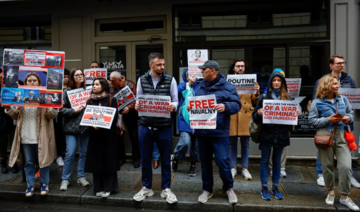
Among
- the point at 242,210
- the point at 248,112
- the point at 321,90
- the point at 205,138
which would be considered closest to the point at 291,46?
the point at 248,112

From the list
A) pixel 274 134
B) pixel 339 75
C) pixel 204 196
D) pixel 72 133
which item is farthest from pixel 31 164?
pixel 339 75

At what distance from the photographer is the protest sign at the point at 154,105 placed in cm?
446

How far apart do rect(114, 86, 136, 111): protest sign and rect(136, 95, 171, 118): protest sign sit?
123 centimetres

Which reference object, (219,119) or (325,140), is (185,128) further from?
(325,140)

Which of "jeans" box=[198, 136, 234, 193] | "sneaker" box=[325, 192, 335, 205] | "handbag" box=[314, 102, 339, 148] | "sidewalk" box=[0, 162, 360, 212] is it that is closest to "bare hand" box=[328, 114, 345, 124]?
"handbag" box=[314, 102, 339, 148]

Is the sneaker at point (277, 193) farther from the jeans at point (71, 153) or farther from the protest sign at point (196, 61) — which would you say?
the jeans at point (71, 153)

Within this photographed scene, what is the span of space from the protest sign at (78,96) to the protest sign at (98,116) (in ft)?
2.16

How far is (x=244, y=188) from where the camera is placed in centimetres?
520

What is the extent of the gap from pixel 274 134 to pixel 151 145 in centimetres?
198

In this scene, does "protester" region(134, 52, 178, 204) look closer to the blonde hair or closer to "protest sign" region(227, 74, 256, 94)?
"protest sign" region(227, 74, 256, 94)

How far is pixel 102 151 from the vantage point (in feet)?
15.6

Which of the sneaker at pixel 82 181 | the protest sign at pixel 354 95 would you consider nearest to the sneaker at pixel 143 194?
the sneaker at pixel 82 181

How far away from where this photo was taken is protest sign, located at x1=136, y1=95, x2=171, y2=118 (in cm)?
446

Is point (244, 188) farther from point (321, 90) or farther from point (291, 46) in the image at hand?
point (291, 46)
